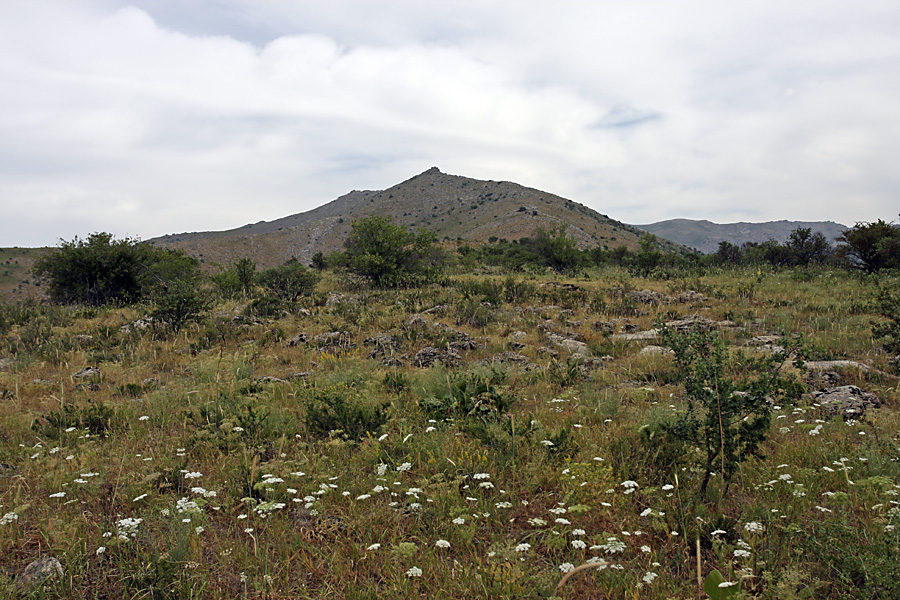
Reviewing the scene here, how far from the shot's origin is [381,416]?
428cm

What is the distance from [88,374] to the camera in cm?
657

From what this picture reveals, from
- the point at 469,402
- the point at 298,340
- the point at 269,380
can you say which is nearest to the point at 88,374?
the point at 269,380

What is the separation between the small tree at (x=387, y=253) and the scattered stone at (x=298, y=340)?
713 cm

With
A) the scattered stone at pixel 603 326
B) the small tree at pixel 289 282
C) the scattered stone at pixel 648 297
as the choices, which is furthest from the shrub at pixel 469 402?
the small tree at pixel 289 282

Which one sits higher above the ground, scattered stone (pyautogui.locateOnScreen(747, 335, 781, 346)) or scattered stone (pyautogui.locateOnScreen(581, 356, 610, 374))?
scattered stone (pyautogui.locateOnScreen(747, 335, 781, 346))

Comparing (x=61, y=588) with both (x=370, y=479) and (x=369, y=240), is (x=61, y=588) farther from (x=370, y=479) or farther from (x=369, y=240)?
(x=369, y=240)

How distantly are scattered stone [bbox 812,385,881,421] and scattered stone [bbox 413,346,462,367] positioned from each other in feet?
15.0

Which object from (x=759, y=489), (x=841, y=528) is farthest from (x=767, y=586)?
(x=759, y=489)

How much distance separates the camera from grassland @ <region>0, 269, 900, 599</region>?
2.28m

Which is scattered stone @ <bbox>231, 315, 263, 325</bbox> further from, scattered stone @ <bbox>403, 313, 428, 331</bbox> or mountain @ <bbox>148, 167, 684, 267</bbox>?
mountain @ <bbox>148, 167, 684, 267</bbox>

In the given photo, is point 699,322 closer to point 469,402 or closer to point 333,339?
point 469,402

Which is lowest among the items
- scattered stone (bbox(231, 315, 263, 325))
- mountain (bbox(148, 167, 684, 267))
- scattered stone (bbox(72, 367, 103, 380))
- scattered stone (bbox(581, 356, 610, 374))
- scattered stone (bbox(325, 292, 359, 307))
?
scattered stone (bbox(581, 356, 610, 374))

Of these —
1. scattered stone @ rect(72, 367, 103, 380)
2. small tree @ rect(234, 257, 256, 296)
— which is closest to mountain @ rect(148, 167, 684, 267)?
small tree @ rect(234, 257, 256, 296)

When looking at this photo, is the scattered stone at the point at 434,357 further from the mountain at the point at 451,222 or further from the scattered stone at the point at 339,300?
the mountain at the point at 451,222
